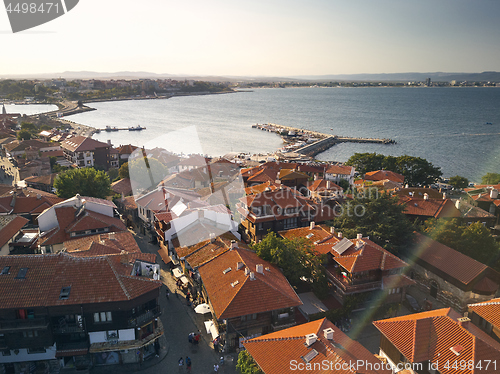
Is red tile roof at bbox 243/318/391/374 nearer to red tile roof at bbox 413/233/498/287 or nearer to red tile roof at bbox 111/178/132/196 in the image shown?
red tile roof at bbox 413/233/498/287

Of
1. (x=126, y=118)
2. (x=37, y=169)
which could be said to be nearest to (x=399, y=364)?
(x=37, y=169)

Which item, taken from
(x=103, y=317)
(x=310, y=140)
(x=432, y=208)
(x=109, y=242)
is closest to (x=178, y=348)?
(x=103, y=317)

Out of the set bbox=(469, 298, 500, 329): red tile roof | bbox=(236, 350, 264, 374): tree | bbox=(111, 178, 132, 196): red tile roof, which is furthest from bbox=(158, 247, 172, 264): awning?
bbox=(469, 298, 500, 329): red tile roof

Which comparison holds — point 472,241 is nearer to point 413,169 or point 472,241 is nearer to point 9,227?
point 413,169

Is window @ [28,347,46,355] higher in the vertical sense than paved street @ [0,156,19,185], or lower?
higher

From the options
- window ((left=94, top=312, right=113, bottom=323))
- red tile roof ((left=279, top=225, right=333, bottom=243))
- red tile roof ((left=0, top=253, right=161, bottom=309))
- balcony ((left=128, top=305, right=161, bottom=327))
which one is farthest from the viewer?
red tile roof ((left=279, top=225, right=333, bottom=243))

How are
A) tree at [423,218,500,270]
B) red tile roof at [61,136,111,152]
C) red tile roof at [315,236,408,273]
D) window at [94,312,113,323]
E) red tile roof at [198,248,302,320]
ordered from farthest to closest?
1. red tile roof at [61,136,111,152]
2. tree at [423,218,500,270]
3. red tile roof at [315,236,408,273]
4. red tile roof at [198,248,302,320]
5. window at [94,312,113,323]

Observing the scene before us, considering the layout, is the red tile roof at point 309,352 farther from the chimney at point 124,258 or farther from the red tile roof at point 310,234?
the red tile roof at point 310,234

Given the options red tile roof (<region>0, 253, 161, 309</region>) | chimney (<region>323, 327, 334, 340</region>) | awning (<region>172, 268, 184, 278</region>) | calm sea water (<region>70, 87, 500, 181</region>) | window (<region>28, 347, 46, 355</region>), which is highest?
red tile roof (<region>0, 253, 161, 309</region>)
